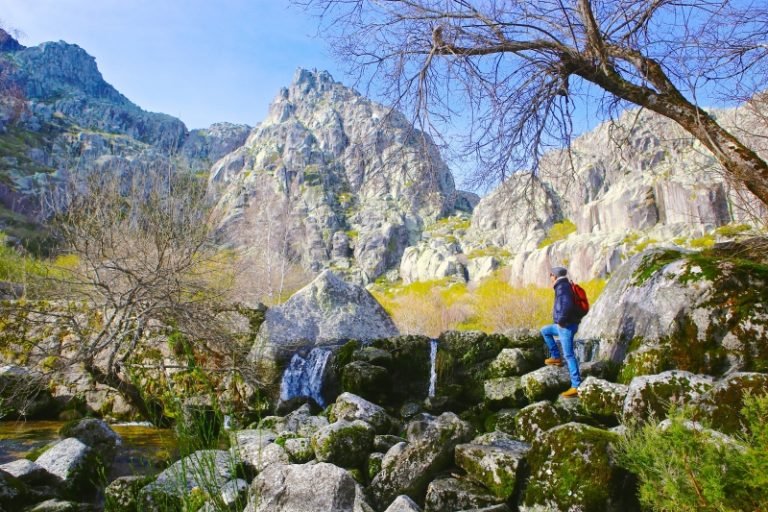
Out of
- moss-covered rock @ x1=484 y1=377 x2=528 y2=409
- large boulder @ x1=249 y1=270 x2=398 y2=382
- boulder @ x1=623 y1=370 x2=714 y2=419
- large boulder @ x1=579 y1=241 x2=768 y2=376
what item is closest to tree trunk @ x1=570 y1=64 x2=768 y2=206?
large boulder @ x1=579 y1=241 x2=768 y2=376

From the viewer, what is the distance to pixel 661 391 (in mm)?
5188

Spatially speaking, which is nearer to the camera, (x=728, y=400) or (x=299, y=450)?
(x=728, y=400)

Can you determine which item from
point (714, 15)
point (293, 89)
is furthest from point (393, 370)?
point (293, 89)

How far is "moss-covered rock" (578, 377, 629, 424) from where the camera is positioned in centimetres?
576

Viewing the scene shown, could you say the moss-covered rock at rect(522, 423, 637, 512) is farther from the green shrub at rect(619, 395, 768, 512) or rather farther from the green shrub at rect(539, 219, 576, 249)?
the green shrub at rect(539, 219, 576, 249)

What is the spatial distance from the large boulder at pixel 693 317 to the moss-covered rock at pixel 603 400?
3.22 feet

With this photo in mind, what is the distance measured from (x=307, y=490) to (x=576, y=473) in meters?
2.37

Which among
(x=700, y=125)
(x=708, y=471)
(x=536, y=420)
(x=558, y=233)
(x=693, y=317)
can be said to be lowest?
(x=536, y=420)

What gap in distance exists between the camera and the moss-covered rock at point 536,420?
5.48 m

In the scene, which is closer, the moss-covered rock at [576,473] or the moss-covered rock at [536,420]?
the moss-covered rock at [576,473]

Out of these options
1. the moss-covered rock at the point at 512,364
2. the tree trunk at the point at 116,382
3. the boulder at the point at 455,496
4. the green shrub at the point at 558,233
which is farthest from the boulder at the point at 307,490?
the green shrub at the point at 558,233

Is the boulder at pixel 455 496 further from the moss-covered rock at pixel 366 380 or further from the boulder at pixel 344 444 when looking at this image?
the moss-covered rock at pixel 366 380

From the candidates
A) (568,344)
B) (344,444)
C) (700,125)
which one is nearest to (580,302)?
(568,344)

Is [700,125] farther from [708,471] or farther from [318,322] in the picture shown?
[318,322]
